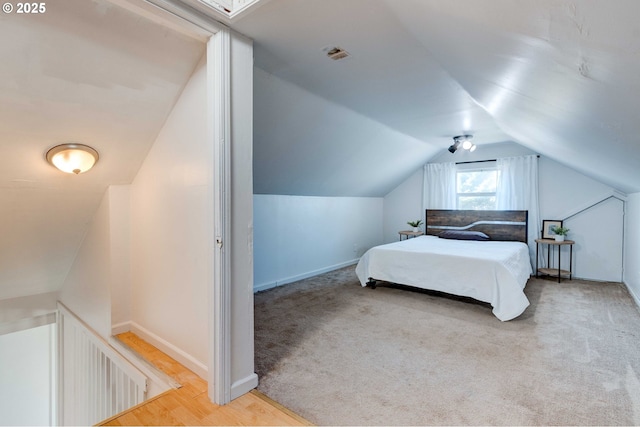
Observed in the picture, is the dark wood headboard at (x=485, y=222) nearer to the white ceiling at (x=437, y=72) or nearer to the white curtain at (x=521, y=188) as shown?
the white curtain at (x=521, y=188)

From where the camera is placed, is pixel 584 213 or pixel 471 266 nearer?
pixel 471 266

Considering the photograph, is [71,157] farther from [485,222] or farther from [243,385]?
[485,222]

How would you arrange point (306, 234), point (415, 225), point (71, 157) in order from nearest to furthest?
point (71, 157) → point (306, 234) → point (415, 225)

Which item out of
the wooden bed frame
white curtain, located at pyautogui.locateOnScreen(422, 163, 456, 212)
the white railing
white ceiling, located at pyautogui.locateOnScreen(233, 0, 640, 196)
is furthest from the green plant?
the white railing

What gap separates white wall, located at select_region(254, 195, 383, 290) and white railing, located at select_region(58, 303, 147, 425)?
→ 1681 mm

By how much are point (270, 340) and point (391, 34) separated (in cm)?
229

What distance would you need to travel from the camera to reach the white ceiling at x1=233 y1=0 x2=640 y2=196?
2.84 ft

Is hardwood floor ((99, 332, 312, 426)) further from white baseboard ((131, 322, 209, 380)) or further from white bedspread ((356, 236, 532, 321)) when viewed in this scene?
white bedspread ((356, 236, 532, 321))

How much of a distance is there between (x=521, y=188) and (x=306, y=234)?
340 cm

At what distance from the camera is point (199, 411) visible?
153cm

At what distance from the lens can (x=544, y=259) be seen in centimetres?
452

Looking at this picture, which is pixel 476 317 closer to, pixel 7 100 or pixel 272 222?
pixel 272 222

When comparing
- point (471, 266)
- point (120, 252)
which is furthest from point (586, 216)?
point (120, 252)

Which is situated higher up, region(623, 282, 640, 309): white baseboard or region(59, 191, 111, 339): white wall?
region(59, 191, 111, 339): white wall
